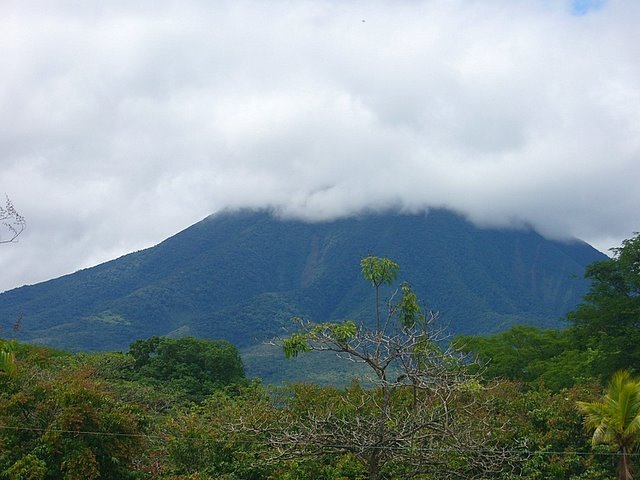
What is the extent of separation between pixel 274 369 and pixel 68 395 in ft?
168

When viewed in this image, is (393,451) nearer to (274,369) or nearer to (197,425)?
(197,425)

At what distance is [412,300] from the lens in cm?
1367

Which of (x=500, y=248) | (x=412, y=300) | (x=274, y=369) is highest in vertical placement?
(x=500, y=248)

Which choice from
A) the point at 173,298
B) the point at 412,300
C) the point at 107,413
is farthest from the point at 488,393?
the point at 173,298

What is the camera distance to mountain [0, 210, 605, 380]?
90.4 metres

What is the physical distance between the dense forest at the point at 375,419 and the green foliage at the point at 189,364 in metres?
8.53

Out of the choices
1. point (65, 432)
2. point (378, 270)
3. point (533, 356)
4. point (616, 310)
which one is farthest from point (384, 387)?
point (533, 356)

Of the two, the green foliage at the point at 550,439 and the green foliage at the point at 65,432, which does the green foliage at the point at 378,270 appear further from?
the green foliage at the point at 65,432

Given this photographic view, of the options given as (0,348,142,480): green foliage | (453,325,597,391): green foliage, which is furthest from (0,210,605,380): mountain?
(0,348,142,480): green foliage

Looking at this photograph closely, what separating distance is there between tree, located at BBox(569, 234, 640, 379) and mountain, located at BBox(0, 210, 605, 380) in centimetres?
5438

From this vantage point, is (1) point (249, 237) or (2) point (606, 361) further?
(1) point (249, 237)

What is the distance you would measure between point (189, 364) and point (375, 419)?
86.8 ft

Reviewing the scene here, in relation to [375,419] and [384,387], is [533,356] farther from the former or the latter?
[384,387]

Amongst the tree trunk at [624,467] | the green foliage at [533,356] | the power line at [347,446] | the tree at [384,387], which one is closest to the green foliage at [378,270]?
the tree at [384,387]
